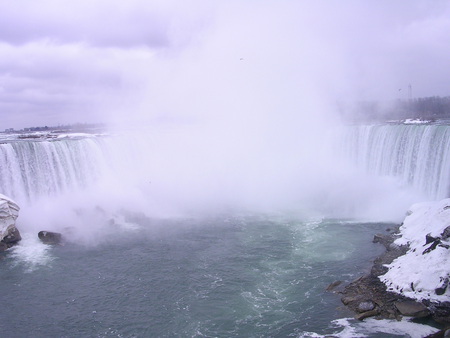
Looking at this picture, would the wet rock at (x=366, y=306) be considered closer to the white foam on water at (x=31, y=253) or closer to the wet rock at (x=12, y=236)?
the white foam on water at (x=31, y=253)

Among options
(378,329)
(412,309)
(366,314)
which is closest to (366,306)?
(366,314)

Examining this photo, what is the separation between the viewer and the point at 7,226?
16.5m

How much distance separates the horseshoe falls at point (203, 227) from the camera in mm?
10766

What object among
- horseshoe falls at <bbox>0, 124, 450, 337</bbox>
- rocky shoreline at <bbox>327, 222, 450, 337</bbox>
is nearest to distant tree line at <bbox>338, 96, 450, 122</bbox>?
horseshoe falls at <bbox>0, 124, 450, 337</bbox>

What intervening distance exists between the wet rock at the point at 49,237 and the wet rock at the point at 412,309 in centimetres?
1361

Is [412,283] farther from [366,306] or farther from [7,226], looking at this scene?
[7,226]

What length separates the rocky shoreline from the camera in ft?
31.3

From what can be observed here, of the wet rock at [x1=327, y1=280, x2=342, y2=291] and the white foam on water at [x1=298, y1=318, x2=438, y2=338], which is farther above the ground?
the white foam on water at [x1=298, y1=318, x2=438, y2=338]

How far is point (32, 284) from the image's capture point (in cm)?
1305

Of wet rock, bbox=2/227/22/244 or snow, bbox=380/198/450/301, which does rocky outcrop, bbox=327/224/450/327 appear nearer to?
snow, bbox=380/198/450/301

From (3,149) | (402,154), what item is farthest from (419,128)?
(3,149)

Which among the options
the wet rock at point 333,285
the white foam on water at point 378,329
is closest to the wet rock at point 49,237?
the wet rock at point 333,285

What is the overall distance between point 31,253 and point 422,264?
14.3 m

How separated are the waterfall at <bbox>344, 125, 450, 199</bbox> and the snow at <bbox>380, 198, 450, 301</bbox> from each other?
5835mm
